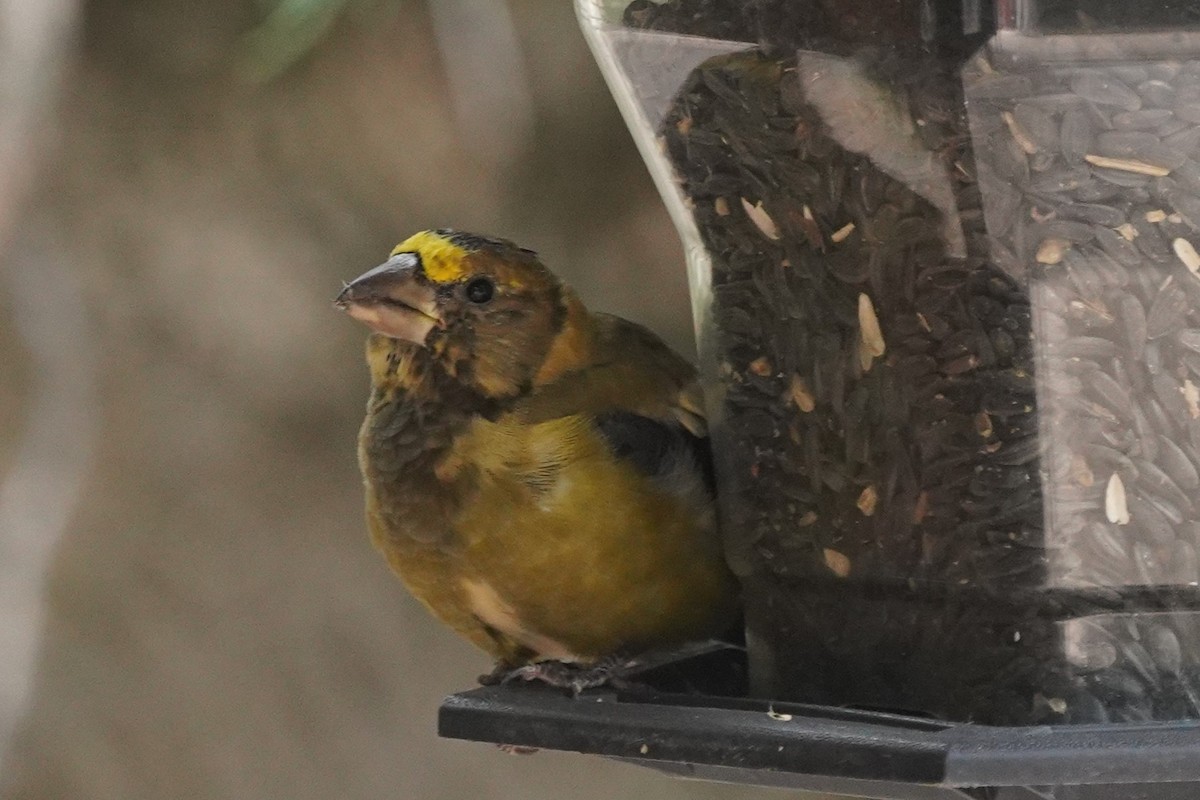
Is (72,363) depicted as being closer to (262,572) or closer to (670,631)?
(262,572)

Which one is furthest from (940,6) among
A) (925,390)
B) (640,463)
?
(640,463)

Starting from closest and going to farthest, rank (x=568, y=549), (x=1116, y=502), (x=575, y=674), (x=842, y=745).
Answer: (x=842, y=745), (x=1116, y=502), (x=575, y=674), (x=568, y=549)

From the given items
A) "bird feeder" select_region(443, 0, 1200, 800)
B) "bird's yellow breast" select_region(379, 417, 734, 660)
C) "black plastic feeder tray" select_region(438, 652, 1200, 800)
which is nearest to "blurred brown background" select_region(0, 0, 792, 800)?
"bird's yellow breast" select_region(379, 417, 734, 660)

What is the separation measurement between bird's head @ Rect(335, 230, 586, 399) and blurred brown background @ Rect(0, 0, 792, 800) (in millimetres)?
1378

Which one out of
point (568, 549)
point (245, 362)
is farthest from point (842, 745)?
point (245, 362)

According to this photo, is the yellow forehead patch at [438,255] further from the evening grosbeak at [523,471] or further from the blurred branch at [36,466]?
the blurred branch at [36,466]

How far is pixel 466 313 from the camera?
179 centimetres

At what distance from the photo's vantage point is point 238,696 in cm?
348

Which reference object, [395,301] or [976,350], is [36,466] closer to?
[395,301]

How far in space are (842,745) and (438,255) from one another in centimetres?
Result: 84

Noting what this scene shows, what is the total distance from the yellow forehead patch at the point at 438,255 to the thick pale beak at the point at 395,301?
11mm

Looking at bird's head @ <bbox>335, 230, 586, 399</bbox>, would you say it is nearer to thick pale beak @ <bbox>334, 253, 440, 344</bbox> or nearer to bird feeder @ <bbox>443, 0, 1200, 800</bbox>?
thick pale beak @ <bbox>334, 253, 440, 344</bbox>

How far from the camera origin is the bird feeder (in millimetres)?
1165

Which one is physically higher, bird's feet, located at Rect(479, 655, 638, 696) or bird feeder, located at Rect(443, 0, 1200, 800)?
bird feeder, located at Rect(443, 0, 1200, 800)
